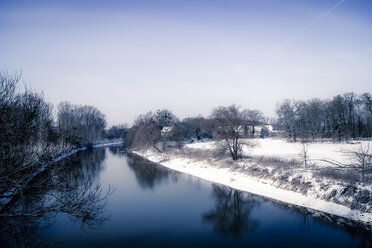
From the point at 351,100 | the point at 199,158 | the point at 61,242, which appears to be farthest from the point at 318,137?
the point at 61,242

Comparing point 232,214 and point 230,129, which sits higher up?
point 230,129

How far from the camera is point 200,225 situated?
1272 centimetres

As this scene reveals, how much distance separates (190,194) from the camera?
18516 mm

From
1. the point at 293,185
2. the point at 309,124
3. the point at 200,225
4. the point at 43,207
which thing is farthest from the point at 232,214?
the point at 309,124

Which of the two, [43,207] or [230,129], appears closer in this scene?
[43,207]

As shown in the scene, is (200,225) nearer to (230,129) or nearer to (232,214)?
(232,214)

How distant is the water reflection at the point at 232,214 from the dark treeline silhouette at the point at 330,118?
34.1 metres

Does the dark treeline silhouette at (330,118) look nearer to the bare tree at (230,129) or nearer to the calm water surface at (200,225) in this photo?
the bare tree at (230,129)

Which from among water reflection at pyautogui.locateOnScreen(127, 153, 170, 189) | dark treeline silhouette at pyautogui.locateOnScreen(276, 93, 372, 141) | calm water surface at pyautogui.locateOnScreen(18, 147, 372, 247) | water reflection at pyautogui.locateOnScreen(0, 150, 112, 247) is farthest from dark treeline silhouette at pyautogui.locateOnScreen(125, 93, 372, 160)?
water reflection at pyautogui.locateOnScreen(0, 150, 112, 247)

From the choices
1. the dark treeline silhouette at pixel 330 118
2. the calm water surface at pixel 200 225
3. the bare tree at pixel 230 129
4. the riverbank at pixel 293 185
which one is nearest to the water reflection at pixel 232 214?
the calm water surface at pixel 200 225

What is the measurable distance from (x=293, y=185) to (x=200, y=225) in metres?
7.93

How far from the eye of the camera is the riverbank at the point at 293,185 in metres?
12.6

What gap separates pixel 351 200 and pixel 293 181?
13.2 ft

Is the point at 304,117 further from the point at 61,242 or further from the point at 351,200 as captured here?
the point at 61,242
